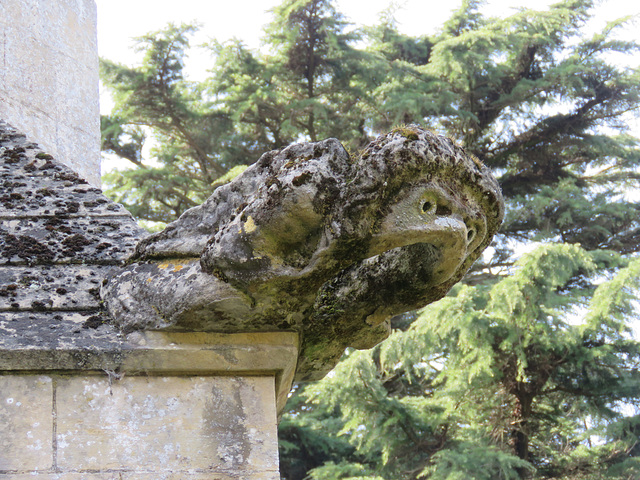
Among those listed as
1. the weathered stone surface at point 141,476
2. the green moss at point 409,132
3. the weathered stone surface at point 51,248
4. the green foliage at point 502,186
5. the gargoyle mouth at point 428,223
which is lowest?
the green foliage at point 502,186

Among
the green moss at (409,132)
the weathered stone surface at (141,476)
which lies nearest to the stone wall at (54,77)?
the weathered stone surface at (141,476)

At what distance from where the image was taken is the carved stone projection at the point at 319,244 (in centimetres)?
172

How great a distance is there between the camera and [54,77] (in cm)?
337

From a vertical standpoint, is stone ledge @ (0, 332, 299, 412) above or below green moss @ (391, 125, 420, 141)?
below

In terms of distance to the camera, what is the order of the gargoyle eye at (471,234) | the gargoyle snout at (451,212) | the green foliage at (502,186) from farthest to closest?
the green foliage at (502,186) → the gargoyle eye at (471,234) → the gargoyle snout at (451,212)

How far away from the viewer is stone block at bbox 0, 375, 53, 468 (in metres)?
1.68

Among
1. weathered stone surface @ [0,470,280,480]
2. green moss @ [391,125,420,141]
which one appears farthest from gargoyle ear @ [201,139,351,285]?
weathered stone surface @ [0,470,280,480]

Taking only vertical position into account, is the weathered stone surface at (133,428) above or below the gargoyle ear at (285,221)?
below

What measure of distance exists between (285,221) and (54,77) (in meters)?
2.10

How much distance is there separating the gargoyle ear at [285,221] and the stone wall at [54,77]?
5.41 ft

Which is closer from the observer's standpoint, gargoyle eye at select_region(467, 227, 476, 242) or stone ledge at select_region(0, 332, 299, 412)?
stone ledge at select_region(0, 332, 299, 412)

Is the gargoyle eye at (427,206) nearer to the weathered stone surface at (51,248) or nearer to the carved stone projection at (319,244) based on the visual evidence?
the carved stone projection at (319,244)

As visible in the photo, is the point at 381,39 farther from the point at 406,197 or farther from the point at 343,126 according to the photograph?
the point at 406,197

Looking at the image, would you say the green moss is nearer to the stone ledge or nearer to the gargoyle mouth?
the gargoyle mouth
